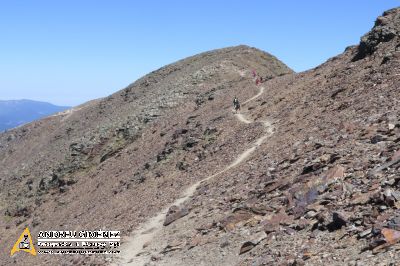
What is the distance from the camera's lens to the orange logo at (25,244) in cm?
3783

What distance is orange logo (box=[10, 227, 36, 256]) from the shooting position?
1490 inches

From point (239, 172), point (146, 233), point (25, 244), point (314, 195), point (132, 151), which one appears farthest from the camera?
point (132, 151)

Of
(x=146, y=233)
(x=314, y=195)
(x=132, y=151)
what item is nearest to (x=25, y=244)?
(x=132, y=151)

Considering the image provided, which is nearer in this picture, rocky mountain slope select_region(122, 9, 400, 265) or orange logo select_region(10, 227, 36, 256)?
rocky mountain slope select_region(122, 9, 400, 265)

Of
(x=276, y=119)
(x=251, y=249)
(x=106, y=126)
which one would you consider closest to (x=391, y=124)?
(x=251, y=249)

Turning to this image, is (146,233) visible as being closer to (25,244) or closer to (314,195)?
(314,195)

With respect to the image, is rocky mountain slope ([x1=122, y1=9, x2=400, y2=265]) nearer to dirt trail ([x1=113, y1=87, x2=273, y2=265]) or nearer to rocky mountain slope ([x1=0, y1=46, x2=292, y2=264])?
dirt trail ([x1=113, y1=87, x2=273, y2=265])

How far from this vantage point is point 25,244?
40.1 m

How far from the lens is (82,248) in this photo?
29156 millimetres

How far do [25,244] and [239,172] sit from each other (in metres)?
21.9

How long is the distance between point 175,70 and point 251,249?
72817mm

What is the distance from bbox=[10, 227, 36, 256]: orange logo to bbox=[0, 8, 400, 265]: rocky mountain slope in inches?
41.4

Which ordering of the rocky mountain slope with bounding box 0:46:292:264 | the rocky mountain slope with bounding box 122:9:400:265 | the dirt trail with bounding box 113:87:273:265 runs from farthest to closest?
the rocky mountain slope with bounding box 0:46:292:264 < the dirt trail with bounding box 113:87:273:265 < the rocky mountain slope with bounding box 122:9:400:265

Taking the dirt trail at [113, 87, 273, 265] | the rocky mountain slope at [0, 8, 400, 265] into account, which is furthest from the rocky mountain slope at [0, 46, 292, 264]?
the dirt trail at [113, 87, 273, 265]
